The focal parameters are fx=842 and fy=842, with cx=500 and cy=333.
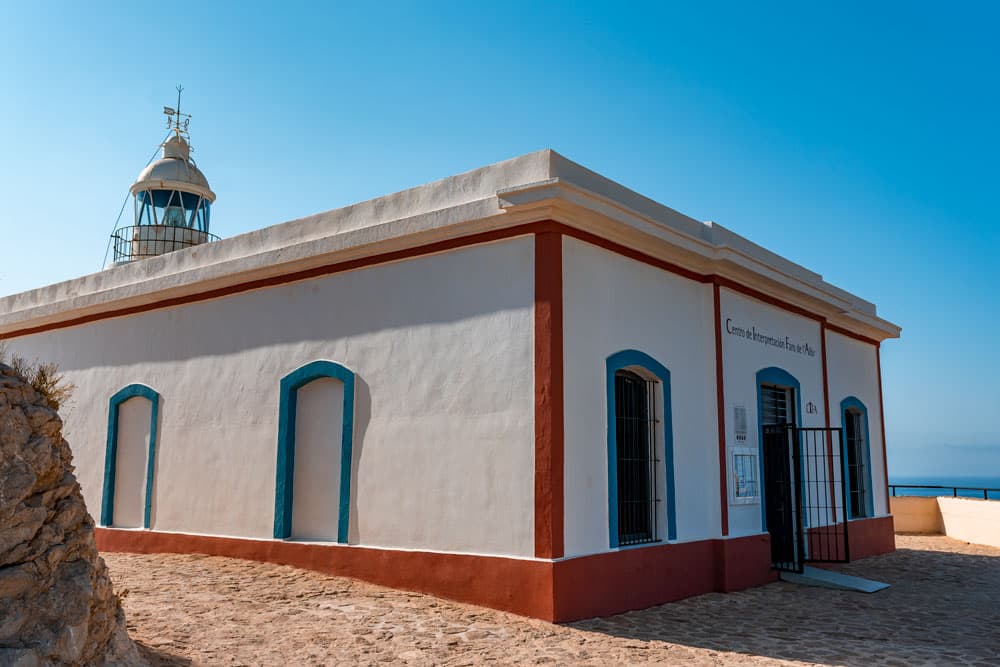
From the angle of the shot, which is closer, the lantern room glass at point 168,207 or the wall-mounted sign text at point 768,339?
the wall-mounted sign text at point 768,339

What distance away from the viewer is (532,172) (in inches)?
339

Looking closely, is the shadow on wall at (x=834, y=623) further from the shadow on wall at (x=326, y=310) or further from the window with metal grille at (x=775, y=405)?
the shadow on wall at (x=326, y=310)

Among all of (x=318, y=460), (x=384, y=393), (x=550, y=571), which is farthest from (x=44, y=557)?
(x=318, y=460)

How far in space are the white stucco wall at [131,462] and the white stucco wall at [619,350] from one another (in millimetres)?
6993

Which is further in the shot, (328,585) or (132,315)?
(132,315)

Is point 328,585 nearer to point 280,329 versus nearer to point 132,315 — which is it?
point 280,329

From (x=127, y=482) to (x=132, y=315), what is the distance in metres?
2.47

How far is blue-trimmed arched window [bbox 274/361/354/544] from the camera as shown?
9461 millimetres

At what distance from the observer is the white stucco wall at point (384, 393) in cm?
821

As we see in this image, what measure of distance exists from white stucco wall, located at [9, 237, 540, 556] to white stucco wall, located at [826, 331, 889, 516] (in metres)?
7.27

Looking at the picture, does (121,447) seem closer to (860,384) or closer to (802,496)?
(802,496)

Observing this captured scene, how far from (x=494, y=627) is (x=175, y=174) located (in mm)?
14157

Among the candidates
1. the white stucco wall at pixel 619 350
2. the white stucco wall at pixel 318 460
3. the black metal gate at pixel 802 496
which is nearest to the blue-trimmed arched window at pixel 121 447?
the white stucco wall at pixel 318 460

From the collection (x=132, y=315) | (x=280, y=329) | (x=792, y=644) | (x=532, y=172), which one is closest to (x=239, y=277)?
(x=280, y=329)
